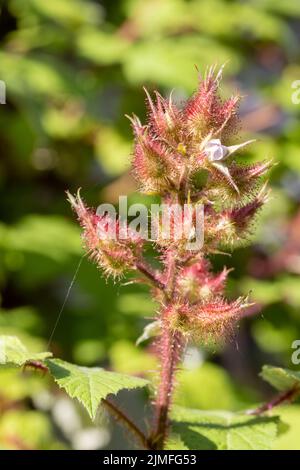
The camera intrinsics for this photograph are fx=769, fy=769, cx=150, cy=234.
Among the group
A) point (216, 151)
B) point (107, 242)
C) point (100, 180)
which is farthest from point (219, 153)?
point (100, 180)

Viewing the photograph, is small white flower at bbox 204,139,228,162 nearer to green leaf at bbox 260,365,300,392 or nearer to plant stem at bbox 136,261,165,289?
plant stem at bbox 136,261,165,289

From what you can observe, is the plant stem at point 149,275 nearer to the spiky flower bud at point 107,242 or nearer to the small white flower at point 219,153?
the spiky flower bud at point 107,242

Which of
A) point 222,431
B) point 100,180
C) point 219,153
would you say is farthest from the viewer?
point 100,180

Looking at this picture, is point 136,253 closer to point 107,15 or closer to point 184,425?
point 184,425

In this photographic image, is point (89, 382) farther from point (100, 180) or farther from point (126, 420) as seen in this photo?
point (100, 180)

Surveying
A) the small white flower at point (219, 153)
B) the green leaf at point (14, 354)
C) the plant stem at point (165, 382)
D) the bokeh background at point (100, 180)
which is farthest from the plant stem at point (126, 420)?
the bokeh background at point (100, 180)

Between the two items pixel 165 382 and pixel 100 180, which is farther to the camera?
pixel 100 180

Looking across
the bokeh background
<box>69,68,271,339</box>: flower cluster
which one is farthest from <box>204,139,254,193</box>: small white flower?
the bokeh background

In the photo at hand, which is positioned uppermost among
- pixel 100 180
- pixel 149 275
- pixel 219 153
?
pixel 100 180
